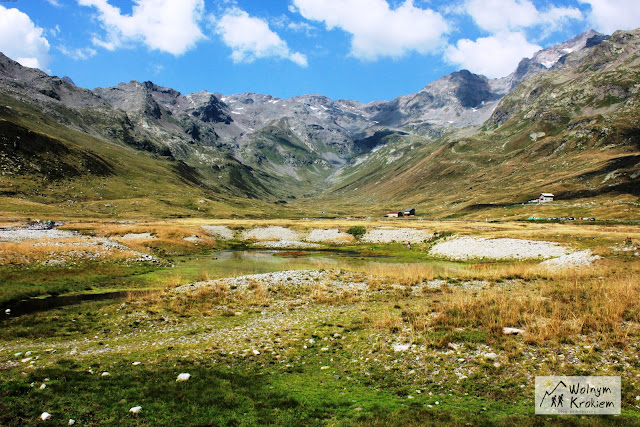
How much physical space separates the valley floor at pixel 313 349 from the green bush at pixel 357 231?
6044 centimetres

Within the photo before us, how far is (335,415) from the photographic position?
11.1m

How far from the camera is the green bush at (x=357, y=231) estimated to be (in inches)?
3856

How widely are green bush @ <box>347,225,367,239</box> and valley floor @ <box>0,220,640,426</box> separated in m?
60.4

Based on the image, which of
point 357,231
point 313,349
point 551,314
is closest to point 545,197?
point 357,231

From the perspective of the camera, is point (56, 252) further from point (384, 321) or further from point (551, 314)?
point (551, 314)

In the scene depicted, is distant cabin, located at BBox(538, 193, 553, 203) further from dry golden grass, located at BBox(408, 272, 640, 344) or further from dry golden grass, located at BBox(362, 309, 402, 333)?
dry golden grass, located at BBox(362, 309, 402, 333)

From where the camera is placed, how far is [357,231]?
99.8 meters

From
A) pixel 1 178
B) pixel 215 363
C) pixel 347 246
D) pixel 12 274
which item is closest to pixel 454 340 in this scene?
pixel 215 363

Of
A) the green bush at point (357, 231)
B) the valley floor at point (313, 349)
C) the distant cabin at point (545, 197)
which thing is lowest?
the valley floor at point (313, 349)

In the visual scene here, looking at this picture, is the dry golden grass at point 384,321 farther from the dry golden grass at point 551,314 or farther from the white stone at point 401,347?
the white stone at point 401,347

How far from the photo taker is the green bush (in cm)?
9793

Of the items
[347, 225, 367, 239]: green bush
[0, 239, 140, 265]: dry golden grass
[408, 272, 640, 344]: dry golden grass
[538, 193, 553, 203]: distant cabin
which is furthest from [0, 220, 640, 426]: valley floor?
[538, 193, 553, 203]: distant cabin

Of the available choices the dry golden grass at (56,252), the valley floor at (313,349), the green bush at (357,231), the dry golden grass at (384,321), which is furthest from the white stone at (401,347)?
the green bush at (357,231)

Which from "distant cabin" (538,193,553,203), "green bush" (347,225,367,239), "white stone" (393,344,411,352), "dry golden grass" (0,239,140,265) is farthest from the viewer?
"distant cabin" (538,193,553,203)
